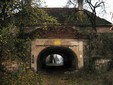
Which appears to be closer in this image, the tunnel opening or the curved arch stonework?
the curved arch stonework

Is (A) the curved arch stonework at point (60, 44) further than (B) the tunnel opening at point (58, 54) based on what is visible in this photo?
No

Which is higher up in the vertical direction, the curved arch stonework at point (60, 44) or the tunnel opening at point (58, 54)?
the curved arch stonework at point (60, 44)

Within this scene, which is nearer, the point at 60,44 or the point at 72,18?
the point at 60,44

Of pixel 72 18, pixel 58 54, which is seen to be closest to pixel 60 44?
pixel 72 18

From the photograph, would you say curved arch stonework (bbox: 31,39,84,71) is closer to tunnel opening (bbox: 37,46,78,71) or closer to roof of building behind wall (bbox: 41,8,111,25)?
tunnel opening (bbox: 37,46,78,71)

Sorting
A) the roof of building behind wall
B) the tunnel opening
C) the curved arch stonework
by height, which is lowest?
the tunnel opening

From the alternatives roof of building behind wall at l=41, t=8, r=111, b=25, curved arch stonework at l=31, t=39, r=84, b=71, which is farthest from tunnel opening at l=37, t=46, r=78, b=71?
roof of building behind wall at l=41, t=8, r=111, b=25

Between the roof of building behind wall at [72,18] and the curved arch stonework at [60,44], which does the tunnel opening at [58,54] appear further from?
the roof of building behind wall at [72,18]

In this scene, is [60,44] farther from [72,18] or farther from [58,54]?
[58,54]

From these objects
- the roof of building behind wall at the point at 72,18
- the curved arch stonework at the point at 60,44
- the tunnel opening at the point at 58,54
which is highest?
the roof of building behind wall at the point at 72,18

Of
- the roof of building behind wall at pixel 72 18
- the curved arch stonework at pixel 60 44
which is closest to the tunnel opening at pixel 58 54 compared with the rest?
the curved arch stonework at pixel 60 44

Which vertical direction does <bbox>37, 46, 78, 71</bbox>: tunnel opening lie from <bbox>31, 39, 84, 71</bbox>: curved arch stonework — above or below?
below

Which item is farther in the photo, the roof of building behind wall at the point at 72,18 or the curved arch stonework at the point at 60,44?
the roof of building behind wall at the point at 72,18

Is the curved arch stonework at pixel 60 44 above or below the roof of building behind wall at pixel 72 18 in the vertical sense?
below
